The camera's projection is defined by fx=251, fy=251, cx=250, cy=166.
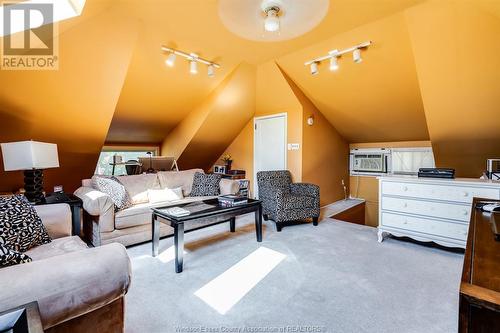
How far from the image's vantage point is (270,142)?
16.5 feet

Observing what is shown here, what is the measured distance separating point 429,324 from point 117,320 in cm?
189

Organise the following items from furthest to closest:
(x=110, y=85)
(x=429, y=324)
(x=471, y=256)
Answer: (x=110, y=85) → (x=429, y=324) → (x=471, y=256)

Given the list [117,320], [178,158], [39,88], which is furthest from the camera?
[178,158]

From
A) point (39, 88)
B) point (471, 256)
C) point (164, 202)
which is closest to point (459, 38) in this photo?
point (471, 256)

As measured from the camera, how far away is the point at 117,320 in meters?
1.18

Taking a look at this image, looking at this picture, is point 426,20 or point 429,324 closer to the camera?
point 429,324

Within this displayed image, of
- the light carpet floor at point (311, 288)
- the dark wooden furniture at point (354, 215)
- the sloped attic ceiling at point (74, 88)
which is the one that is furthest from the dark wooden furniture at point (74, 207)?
the dark wooden furniture at point (354, 215)

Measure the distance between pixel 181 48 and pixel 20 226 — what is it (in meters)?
2.57

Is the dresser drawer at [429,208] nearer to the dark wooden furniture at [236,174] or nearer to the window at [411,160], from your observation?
the window at [411,160]

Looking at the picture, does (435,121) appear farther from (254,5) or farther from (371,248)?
(254,5)

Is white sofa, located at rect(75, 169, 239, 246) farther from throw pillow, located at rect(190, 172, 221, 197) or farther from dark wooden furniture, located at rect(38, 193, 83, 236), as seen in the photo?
throw pillow, located at rect(190, 172, 221, 197)

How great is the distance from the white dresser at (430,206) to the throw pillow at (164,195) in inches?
111

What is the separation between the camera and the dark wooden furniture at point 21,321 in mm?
743

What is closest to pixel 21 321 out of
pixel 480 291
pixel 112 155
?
pixel 480 291
